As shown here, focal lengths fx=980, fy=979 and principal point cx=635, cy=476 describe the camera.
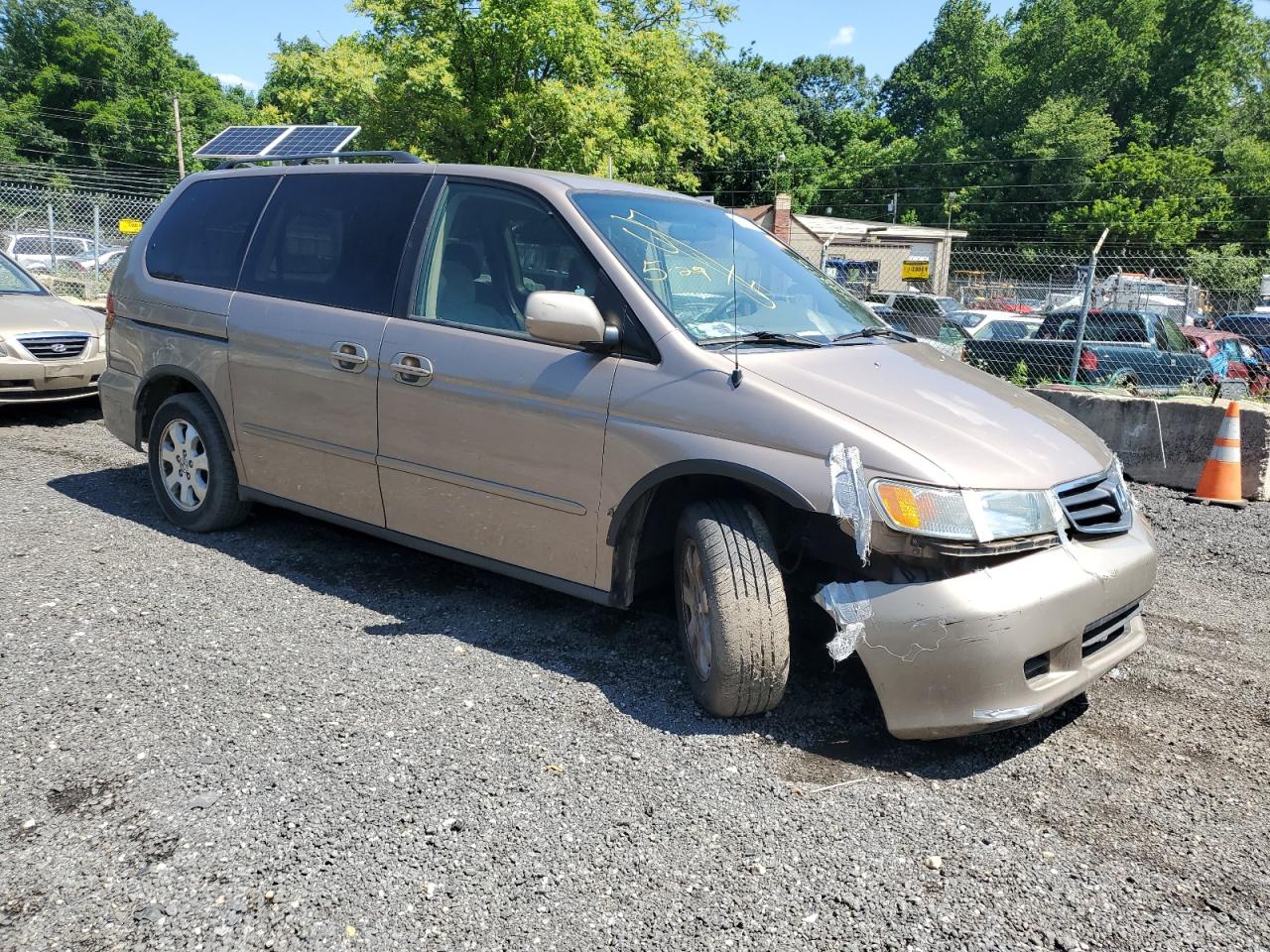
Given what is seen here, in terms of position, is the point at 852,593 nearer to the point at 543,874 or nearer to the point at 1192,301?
the point at 543,874

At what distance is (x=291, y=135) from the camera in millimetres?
6789

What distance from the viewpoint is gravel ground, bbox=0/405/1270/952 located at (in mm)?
2463

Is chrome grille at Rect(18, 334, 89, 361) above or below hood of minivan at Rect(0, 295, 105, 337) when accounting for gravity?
below

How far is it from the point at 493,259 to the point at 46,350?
5.86 metres

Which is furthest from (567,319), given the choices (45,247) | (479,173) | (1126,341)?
(45,247)

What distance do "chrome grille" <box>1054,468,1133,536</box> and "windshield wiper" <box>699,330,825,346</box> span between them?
3.57 feet

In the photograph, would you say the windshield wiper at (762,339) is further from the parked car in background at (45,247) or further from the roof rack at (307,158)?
the parked car in background at (45,247)

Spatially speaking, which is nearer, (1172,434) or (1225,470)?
(1225,470)

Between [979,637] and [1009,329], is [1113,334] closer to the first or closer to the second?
[1009,329]

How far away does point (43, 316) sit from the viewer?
839cm

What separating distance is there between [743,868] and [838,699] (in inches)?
45.3

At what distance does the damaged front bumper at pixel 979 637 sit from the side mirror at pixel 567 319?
1.25m

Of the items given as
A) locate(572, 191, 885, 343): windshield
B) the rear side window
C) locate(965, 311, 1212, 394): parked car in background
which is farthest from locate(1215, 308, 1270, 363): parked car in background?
the rear side window

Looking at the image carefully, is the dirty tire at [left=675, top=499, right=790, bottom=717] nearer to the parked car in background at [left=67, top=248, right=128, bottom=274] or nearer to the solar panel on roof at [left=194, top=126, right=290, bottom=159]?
the solar panel on roof at [left=194, top=126, right=290, bottom=159]
